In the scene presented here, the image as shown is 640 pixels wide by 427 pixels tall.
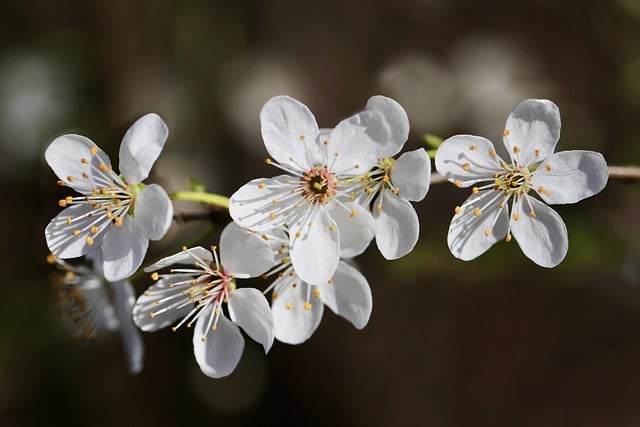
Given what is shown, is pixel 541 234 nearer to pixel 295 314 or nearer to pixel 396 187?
pixel 396 187

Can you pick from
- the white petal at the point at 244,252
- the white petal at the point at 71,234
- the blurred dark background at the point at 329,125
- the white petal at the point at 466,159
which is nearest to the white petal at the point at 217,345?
the white petal at the point at 244,252

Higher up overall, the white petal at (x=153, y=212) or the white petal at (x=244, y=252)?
the white petal at (x=153, y=212)

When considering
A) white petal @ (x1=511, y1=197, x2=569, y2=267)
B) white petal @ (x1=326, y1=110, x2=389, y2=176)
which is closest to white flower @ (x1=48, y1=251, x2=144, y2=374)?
white petal @ (x1=326, y1=110, x2=389, y2=176)

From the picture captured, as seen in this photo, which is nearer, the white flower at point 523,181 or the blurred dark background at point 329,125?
the white flower at point 523,181

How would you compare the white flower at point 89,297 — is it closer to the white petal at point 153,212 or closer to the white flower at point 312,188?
the white petal at point 153,212

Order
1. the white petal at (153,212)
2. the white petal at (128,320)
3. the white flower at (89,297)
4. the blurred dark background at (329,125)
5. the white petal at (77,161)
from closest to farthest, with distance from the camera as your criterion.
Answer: the white petal at (153,212) → the white petal at (77,161) → the white petal at (128,320) → the white flower at (89,297) → the blurred dark background at (329,125)

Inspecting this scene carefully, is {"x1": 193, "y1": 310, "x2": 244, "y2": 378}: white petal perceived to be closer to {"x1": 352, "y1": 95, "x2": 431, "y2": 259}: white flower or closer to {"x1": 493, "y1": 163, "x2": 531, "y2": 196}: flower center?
{"x1": 352, "y1": 95, "x2": 431, "y2": 259}: white flower

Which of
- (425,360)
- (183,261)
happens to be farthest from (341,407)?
(183,261)
